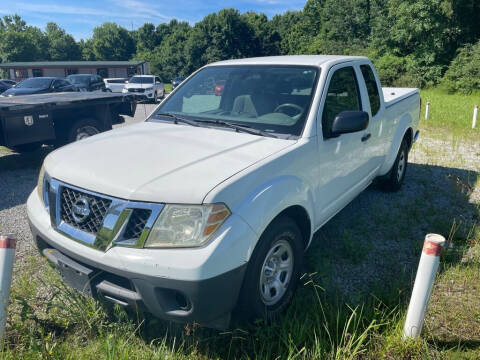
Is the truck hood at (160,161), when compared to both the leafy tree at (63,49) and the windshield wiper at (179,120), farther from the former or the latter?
the leafy tree at (63,49)

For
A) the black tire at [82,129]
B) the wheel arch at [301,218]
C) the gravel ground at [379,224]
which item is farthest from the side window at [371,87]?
the black tire at [82,129]

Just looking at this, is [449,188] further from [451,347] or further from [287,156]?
[287,156]

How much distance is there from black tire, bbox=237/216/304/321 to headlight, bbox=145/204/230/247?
37cm

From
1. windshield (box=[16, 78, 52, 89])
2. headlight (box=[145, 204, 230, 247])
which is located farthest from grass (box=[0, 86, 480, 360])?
windshield (box=[16, 78, 52, 89])

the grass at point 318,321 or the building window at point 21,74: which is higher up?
the building window at point 21,74

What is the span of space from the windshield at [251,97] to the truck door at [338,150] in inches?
8.5

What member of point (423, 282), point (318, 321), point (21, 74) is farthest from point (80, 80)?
point (21, 74)

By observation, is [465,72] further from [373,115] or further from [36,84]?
[373,115]

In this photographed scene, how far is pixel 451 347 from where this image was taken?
100 inches

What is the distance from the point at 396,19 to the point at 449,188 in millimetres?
35029

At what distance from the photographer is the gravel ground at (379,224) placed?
348 centimetres

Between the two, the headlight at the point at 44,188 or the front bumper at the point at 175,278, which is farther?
the headlight at the point at 44,188

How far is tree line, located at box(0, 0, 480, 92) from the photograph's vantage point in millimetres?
30141

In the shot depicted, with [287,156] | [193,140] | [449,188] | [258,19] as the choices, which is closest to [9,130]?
[193,140]
